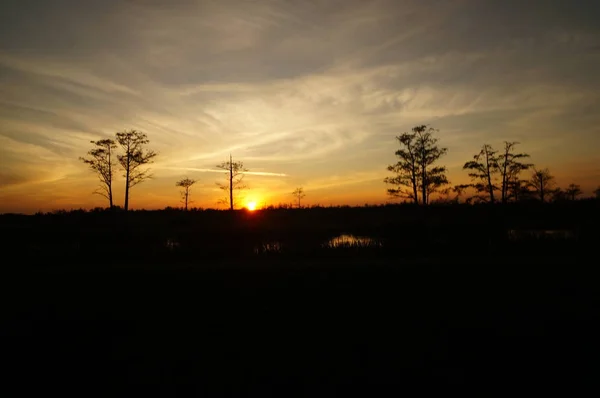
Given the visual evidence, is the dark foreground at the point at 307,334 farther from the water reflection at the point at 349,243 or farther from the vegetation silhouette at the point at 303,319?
the water reflection at the point at 349,243

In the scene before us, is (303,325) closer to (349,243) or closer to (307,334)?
(307,334)

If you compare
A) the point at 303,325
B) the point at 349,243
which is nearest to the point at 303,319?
the point at 303,325

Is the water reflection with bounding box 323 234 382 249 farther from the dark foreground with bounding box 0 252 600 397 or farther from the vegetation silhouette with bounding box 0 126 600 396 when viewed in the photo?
the dark foreground with bounding box 0 252 600 397

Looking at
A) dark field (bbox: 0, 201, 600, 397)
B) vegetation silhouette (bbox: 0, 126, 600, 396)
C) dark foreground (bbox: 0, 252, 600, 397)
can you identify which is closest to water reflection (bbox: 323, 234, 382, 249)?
vegetation silhouette (bbox: 0, 126, 600, 396)

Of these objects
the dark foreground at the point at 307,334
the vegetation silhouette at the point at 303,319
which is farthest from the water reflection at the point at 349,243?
the dark foreground at the point at 307,334

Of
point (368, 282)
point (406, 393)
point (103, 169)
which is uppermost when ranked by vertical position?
point (103, 169)

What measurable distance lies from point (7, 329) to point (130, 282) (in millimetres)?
3434

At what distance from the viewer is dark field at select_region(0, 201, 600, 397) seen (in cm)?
471

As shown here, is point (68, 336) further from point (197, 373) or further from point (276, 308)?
point (276, 308)

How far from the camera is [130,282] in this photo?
10.1 m

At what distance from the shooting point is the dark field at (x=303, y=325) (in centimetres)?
471

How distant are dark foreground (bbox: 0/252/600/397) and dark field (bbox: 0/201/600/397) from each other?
0.09ft

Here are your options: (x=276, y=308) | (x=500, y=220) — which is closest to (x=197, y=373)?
(x=276, y=308)

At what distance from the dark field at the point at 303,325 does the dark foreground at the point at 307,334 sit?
0.09ft
